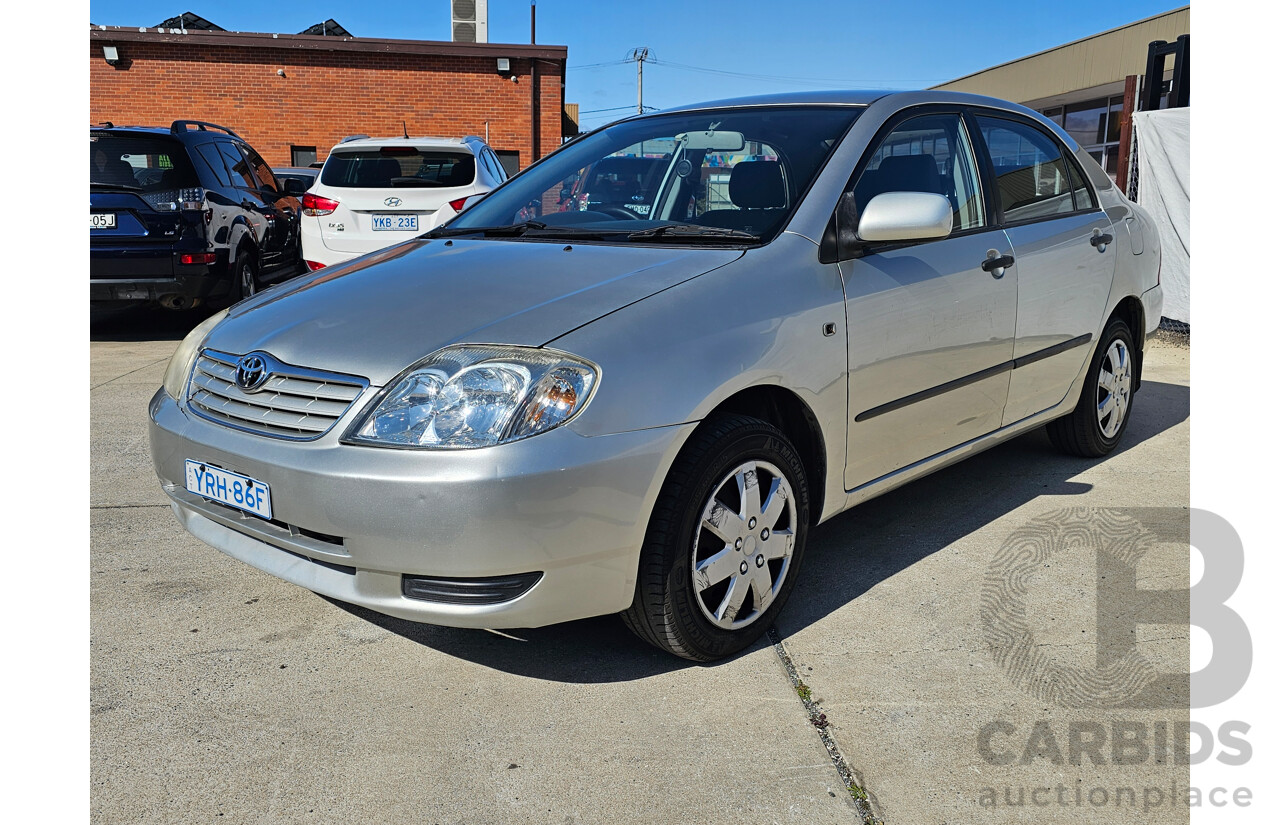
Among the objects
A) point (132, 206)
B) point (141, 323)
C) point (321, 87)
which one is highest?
point (321, 87)

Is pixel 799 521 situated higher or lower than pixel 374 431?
lower

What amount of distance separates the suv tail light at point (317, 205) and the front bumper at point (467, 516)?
6219 mm

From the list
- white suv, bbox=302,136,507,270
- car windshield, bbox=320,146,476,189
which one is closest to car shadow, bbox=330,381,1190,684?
white suv, bbox=302,136,507,270

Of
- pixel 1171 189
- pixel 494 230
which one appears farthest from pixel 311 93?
pixel 494 230

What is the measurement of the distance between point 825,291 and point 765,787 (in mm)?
1450

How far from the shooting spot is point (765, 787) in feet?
7.51

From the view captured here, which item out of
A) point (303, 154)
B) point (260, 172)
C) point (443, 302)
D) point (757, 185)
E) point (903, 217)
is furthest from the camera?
point (303, 154)

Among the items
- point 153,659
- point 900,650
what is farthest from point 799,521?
point 153,659

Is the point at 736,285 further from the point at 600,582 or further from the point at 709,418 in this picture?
the point at 600,582

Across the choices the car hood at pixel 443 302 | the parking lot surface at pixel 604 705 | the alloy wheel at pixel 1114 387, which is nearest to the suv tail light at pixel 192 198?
the parking lot surface at pixel 604 705

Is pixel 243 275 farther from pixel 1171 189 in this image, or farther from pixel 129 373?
pixel 1171 189

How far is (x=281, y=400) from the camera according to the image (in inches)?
102

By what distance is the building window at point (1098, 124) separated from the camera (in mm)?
23484

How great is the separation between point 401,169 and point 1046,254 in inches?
234
